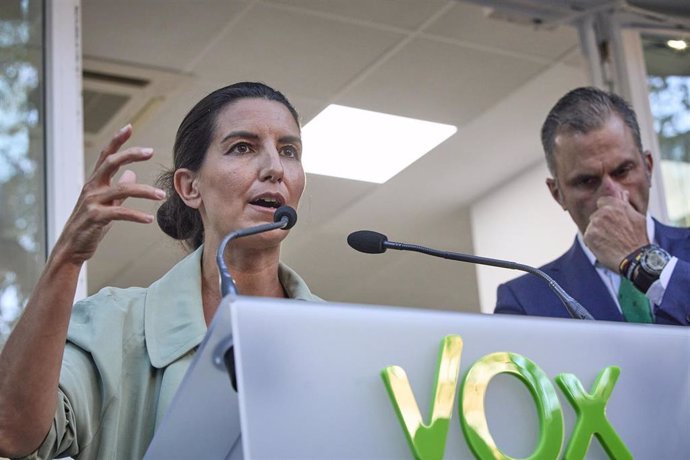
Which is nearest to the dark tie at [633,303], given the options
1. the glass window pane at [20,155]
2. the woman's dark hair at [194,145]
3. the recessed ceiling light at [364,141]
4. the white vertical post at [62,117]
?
the woman's dark hair at [194,145]

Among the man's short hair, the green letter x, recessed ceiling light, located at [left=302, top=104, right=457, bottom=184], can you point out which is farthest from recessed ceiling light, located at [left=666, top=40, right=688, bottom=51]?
the green letter x

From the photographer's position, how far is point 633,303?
2.17 m

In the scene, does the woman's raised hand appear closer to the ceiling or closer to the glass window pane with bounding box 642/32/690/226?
the ceiling

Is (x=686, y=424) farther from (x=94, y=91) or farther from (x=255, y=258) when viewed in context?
(x=94, y=91)

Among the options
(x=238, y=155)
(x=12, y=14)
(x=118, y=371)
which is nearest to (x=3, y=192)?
(x=12, y=14)

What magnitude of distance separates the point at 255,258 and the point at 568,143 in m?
0.85

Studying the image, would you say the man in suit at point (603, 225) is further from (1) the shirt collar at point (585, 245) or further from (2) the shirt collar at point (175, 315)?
(2) the shirt collar at point (175, 315)

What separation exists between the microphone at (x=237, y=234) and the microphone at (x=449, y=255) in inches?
6.4

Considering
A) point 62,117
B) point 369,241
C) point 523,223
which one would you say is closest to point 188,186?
point 369,241

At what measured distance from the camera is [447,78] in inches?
163

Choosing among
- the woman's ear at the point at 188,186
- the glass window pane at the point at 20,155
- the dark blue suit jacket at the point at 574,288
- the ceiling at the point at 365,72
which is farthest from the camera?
the ceiling at the point at 365,72

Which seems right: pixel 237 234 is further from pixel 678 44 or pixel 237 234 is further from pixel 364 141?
pixel 364 141

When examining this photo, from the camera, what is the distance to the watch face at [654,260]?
2.04 meters

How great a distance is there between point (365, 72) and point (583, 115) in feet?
5.91
